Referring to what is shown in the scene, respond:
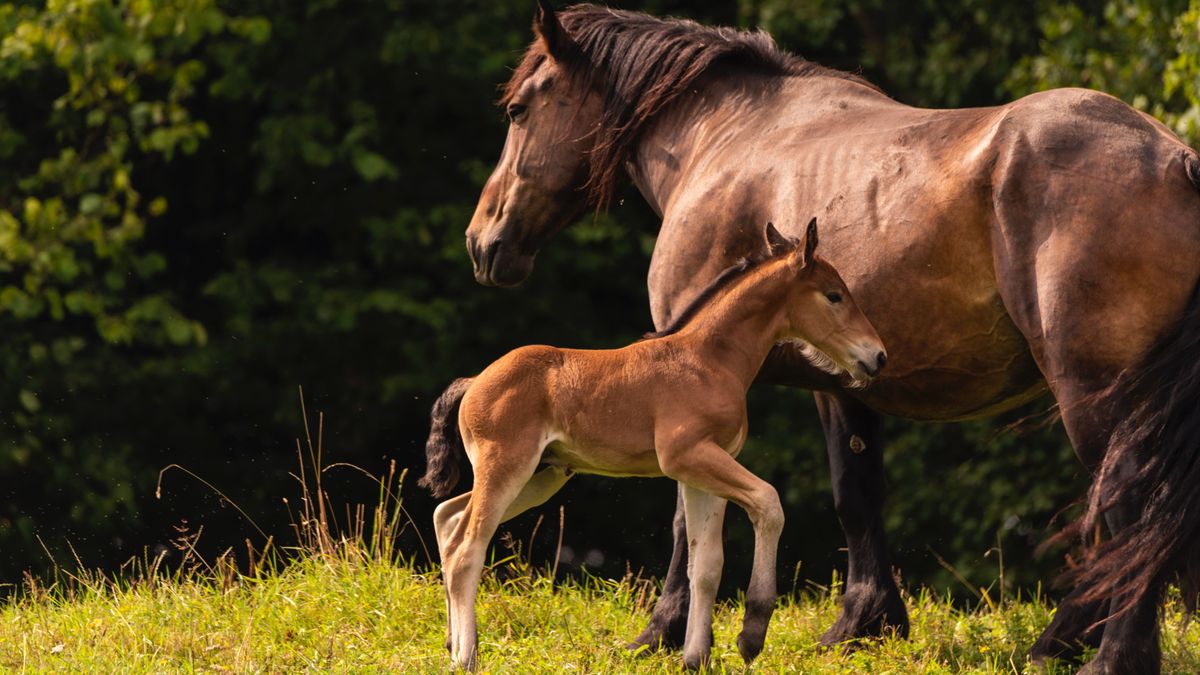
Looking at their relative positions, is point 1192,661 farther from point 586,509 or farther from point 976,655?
point 586,509

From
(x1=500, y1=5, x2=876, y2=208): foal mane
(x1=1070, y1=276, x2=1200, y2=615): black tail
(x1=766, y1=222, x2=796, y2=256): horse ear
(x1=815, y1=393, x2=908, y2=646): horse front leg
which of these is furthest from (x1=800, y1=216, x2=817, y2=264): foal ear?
(x1=500, y1=5, x2=876, y2=208): foal mane

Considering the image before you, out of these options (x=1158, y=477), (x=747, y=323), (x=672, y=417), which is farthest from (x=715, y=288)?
(x=1158, y=477)

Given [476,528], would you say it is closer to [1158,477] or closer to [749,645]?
[749,645]

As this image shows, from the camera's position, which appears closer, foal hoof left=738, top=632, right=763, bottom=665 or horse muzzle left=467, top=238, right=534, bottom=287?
foal hoof left=738, top=632, right=763, bottom=665

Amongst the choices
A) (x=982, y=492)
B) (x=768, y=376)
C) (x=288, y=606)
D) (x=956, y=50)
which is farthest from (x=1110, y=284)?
(x=956, y=50)

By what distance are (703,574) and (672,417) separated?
0.50m

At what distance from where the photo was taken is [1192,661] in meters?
5.71

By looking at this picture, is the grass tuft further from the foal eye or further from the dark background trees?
the dark background trees

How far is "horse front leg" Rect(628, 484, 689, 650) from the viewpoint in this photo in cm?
570

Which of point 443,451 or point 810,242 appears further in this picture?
point 443,451

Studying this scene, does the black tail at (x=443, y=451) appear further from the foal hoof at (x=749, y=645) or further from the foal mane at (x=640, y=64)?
the foal mane at (x=640, y=64)

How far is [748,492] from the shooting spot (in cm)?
474

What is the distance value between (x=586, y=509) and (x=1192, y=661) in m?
7.98

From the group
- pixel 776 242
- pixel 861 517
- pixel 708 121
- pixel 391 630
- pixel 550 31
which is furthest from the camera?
pixel 550 31
